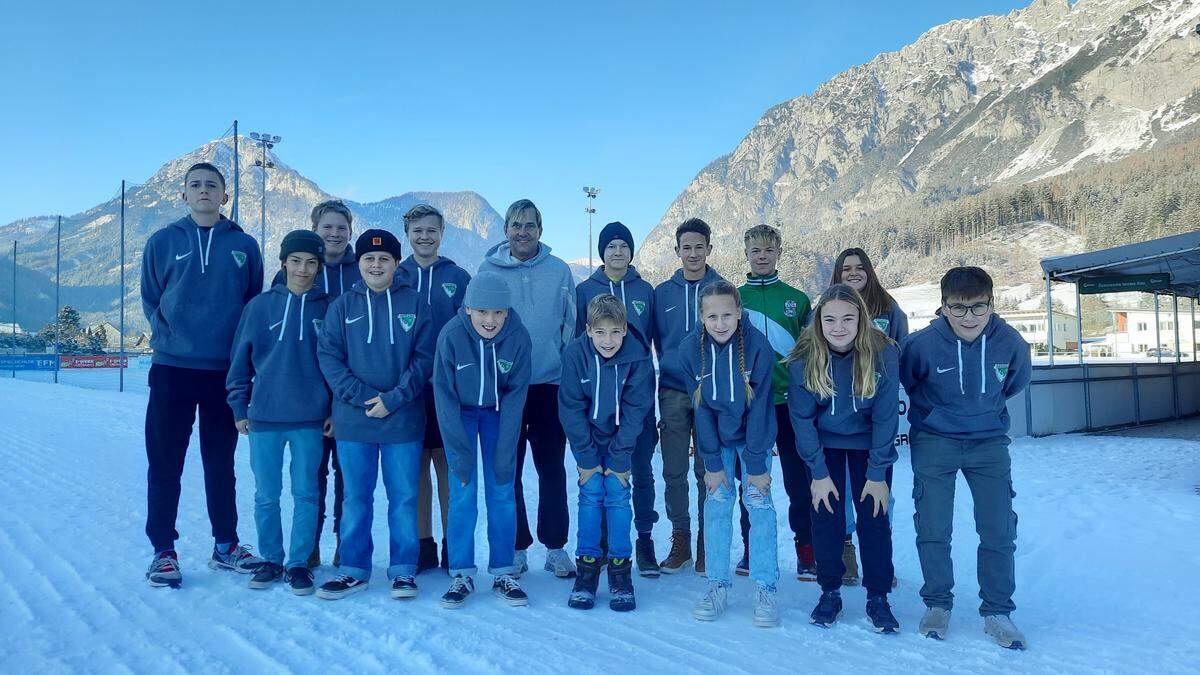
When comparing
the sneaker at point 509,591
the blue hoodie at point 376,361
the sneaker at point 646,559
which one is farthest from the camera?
the sneaker at point 646,559

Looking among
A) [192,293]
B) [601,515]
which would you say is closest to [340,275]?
[192,293]

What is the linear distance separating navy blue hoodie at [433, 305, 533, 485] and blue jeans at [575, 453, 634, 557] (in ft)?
1.34

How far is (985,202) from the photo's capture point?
101 m

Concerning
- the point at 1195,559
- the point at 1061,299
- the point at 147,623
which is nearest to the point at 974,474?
the point at 1195,559

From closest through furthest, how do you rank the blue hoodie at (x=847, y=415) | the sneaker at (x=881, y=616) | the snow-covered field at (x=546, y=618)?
the snow-covered field at (x=546, y=618) → the sneaker at (x=881, y=616) → the blue hoodie at (x=847, y=415)

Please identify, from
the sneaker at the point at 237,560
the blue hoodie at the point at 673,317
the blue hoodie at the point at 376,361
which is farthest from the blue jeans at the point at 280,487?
the blue hoodie at the point at 673,317

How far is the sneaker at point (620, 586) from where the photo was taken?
129 inches

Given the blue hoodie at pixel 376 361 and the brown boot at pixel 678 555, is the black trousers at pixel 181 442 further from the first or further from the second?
the brown boot at pixel 678 555

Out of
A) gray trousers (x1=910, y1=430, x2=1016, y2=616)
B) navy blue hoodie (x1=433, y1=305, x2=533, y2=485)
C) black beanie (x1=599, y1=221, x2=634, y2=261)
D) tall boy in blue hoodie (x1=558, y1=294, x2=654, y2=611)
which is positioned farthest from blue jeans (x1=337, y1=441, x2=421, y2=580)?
gray trousers (x1=910, y1=430, x2=1016, y2=616)

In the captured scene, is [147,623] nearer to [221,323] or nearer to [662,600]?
[221,323]

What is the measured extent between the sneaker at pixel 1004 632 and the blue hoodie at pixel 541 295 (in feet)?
7.78

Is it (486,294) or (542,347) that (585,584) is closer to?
(542,347)

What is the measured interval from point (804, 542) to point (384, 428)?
2324 mm

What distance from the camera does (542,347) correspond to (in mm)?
4004
